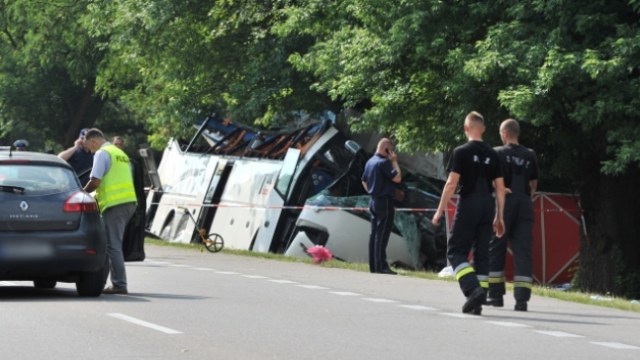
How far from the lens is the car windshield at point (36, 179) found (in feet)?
48.5

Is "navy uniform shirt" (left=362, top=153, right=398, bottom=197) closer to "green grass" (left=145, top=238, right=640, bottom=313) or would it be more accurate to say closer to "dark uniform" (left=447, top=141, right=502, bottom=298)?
"green grass" (left=145, top=238, right=640, bottom=313)

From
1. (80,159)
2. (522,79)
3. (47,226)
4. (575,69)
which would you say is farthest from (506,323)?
(80,159)

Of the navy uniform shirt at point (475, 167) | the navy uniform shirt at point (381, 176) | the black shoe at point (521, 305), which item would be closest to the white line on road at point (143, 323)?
the navy uniform shirt at point (475, 167)

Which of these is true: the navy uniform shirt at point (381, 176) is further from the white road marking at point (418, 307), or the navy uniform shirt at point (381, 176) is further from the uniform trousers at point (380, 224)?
the white road marking at point (418, 307)

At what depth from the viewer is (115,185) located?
15836mm

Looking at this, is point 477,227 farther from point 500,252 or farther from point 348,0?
point 348,0

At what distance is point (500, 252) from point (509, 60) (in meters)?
5.72

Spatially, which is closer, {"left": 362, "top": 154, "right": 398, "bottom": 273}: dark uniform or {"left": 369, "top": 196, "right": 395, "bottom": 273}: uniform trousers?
{"left": 369, "top": 196, "right": 395, "bottom": 273}: uniform trousers

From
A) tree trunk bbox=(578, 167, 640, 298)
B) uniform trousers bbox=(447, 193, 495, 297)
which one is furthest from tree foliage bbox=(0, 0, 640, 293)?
uniform trousers bbox=(447, 193, 495, 297)

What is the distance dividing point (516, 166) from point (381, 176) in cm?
691

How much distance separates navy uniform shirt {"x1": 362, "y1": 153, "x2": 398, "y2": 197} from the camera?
21.3 meters

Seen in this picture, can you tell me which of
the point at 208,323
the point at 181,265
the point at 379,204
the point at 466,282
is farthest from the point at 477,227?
the point at 181,265

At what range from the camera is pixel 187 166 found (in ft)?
112

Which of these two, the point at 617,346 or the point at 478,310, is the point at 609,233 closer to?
the point at 478,310
